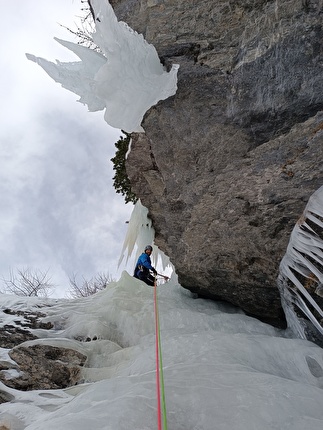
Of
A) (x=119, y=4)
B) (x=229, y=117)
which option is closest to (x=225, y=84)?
(x=229, y=117)

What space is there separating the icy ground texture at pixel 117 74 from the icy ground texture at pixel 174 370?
243 cm

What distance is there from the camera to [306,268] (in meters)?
3.85

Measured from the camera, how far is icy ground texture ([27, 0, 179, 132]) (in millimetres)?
4023

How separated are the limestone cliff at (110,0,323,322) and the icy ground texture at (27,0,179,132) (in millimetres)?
196

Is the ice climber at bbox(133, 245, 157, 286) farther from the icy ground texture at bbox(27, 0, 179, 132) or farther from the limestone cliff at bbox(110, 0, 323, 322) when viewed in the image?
the icy ground texture at bbox(27, 0, 179, 132)

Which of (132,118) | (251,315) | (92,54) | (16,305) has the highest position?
(92,54)

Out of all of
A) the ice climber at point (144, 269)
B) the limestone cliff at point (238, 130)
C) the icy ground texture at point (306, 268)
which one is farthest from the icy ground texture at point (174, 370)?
the ice climber at point (144, 269)

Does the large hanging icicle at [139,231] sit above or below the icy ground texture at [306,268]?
A: above

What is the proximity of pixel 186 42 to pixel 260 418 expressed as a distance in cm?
382

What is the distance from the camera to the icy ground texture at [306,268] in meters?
3.58

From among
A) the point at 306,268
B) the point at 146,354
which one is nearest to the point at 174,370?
the point at 146,354

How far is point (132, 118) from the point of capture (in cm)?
433

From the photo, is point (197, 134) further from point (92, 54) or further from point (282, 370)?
point (282, 370)

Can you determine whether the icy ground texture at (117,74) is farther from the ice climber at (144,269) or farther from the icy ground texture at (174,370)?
the ice climber at (144,269)
